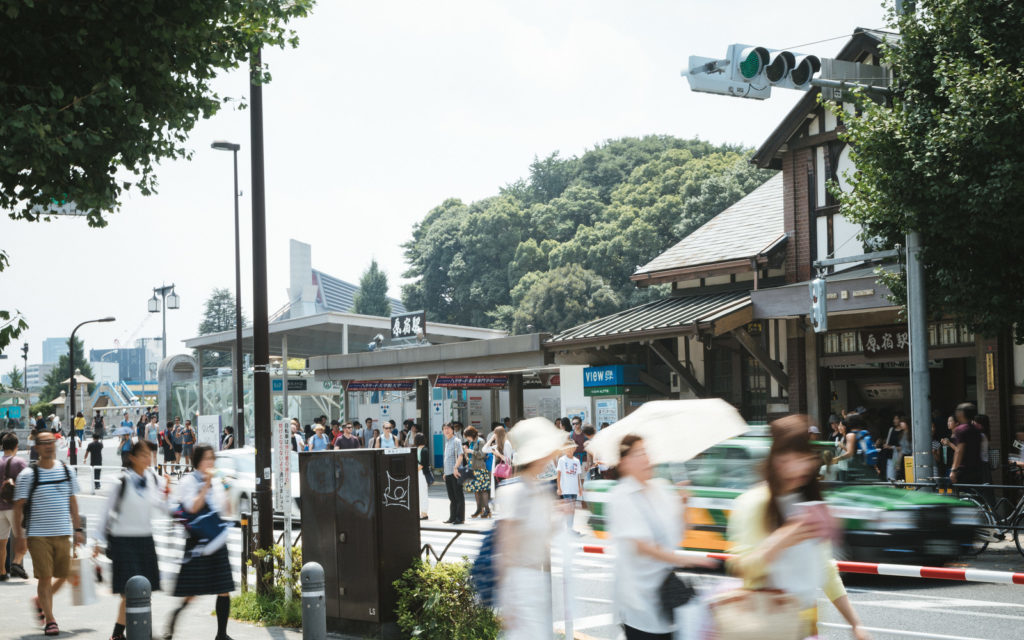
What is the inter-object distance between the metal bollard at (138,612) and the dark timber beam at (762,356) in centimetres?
1566

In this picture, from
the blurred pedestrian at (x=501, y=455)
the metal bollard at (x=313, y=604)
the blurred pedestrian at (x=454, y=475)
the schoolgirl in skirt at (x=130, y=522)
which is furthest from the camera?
the blurred pedestrian at (x=454, y=475)

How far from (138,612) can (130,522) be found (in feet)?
6.82

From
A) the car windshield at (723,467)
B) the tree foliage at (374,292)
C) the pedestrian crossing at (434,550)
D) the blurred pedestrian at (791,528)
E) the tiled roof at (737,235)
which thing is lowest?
the pedestrian crossing at (434,550)

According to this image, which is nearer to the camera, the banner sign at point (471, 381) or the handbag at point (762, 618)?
the handbag at point (762, 618)

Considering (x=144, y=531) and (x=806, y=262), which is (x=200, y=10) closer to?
(x=144, y=531)

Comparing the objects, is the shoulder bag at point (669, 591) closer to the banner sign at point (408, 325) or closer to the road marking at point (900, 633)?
the road marking at point (900, 633)

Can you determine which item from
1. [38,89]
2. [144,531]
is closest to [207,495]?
[144,531]

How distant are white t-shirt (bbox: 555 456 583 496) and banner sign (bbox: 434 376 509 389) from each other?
39.2 ft

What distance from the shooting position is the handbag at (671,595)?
5125 millimetres

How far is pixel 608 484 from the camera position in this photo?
14.7 meters

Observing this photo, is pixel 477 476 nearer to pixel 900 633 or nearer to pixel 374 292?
pixel 900 633

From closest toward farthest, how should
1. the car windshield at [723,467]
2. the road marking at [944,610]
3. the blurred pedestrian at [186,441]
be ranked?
1. the road marking at [944,610]
2. the car windshield at [723,467]
3. the blurred pedestrian at [186,441]

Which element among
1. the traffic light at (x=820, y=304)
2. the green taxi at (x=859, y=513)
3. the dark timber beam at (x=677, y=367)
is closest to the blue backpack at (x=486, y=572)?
the green taxi at (x=859, y=513)

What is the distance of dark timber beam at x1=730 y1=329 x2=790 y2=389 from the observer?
20.9m
